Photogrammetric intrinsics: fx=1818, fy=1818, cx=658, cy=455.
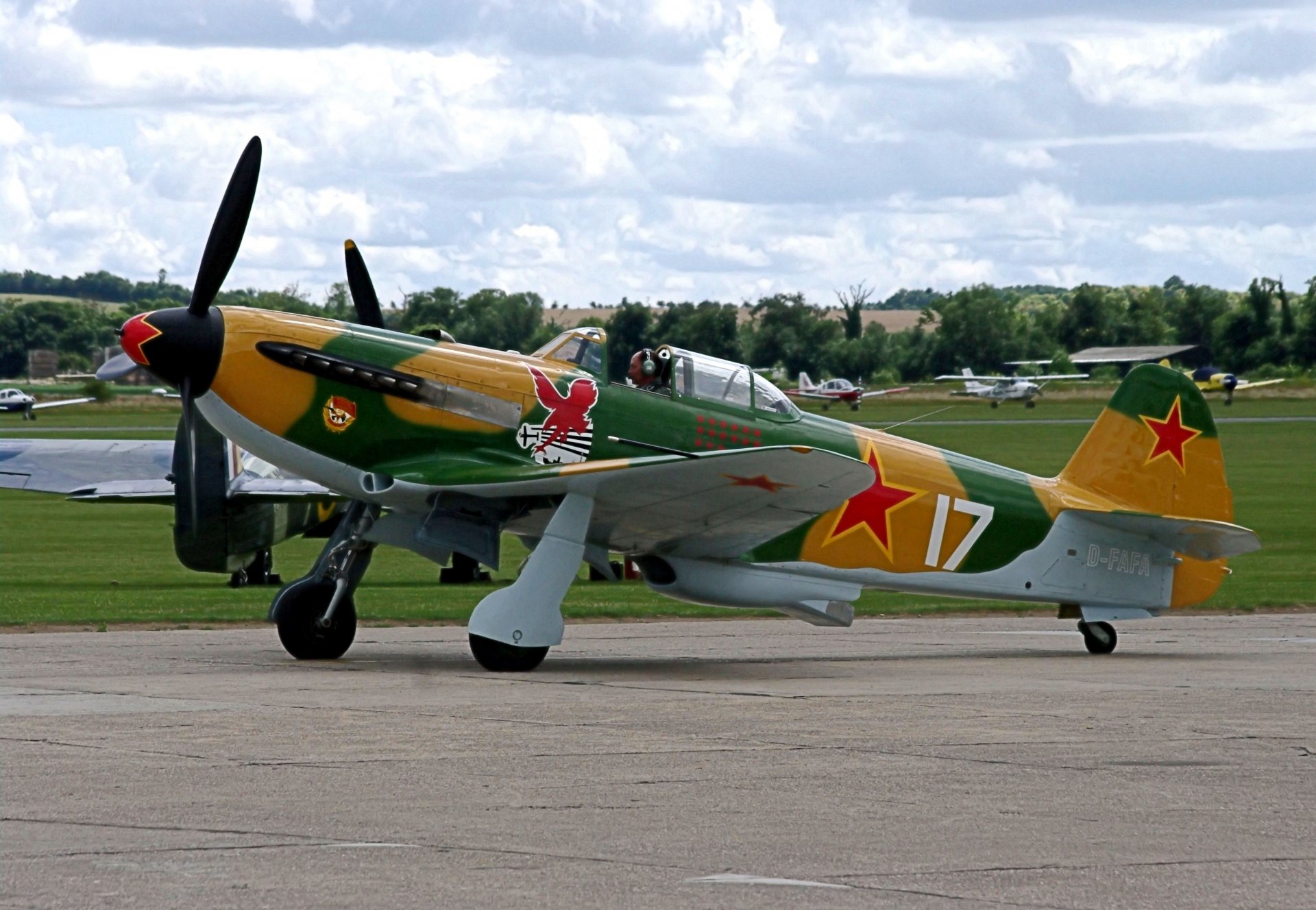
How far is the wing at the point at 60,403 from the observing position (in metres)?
94.2

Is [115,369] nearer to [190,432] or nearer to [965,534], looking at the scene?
[190,432]

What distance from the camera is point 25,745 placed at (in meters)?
9.12

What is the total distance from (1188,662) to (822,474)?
4.31 meters

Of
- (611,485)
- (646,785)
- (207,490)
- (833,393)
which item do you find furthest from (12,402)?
(646,785)

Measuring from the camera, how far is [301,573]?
28.3 m

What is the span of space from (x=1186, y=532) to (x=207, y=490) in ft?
37.5

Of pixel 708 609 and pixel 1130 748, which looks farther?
pixel 708 609

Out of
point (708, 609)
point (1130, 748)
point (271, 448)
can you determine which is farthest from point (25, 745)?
→ point (708, 609)

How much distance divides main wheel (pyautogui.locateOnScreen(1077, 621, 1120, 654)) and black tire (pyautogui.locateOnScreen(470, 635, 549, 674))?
5.68 meters

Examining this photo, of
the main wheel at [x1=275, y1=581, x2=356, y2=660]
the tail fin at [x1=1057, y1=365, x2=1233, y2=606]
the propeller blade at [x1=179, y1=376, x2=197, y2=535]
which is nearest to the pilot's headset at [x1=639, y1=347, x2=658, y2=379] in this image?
the main wheel at [x1=275, y1=581, x2=356, y2=660]

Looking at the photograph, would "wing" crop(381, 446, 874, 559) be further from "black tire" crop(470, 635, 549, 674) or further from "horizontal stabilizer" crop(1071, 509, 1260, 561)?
"horizontal stabilizer" crop(1071, 509, 1260, 561)

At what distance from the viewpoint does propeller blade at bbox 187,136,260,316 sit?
12.8 metres

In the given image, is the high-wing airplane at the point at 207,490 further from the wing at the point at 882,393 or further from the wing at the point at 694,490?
the wing at the point at 882,393

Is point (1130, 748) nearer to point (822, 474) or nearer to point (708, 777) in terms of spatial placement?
point (708, 777)
